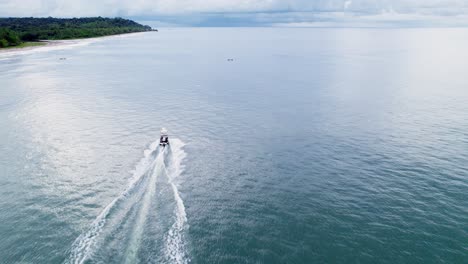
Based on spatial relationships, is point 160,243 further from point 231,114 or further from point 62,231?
point 231,114

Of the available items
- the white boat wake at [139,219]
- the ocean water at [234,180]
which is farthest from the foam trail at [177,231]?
the ocean water at [234,180]

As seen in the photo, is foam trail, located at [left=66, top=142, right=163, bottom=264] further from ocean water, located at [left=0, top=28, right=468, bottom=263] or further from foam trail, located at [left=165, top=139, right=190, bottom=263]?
foam trail, located at [left=165, top=139, right=190, bottom=263]

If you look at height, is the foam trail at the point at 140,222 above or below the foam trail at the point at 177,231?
above

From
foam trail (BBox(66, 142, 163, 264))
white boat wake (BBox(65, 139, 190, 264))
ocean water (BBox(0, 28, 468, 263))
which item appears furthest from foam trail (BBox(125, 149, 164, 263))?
foam trail (BBox(66, 142, 163, 264))

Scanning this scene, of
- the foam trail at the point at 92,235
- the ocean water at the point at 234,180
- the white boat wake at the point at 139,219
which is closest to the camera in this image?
the foam trail at the point at 92,235

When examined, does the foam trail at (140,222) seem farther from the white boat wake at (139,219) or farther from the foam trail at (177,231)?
the foam trail at (177,231)

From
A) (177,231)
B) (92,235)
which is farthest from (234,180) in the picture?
(92,235)
